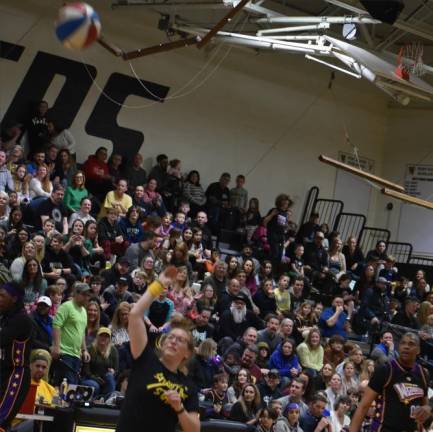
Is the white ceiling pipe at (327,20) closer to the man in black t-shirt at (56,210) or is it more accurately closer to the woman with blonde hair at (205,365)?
the man in black t-shirt at (56,210)

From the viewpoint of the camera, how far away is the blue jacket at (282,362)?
13922 millimetres

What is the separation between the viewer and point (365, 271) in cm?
1975

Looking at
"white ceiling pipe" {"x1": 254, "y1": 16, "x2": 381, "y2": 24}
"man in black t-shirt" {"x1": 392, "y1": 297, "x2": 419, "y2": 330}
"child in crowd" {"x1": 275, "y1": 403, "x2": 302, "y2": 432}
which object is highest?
"white ceiling pipe" {"x1": 254, "y1": 16, "x2": 381, "y2": 24}

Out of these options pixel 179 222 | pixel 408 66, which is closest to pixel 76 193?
pixel 179 222

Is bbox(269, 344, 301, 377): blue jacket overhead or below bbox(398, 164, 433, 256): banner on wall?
Result: below

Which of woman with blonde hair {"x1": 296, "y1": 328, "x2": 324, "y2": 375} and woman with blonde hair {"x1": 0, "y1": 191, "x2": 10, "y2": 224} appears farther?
woman with blonde hair {"x1": 296, "y1": 328, "x2": 324, "y2": 375}

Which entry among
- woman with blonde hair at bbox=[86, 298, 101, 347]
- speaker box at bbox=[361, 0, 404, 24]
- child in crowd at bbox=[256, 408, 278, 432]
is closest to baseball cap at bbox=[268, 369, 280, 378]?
child in crowd at bbox=[256, 408, 278, 432]

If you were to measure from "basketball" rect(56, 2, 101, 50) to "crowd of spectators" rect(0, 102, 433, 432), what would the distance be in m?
3.01

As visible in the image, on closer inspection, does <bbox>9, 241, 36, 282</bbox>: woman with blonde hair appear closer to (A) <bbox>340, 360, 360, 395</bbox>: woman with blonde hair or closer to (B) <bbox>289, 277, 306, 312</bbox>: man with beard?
(A) <bbox>340, 360, 360, 395</bbox>: woman with blonde hair

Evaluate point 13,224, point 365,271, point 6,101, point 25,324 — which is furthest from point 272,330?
point 25,324

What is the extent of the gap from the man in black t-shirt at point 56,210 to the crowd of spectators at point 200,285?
21 mm

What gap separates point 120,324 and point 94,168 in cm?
566

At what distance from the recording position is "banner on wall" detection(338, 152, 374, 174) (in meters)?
23.8

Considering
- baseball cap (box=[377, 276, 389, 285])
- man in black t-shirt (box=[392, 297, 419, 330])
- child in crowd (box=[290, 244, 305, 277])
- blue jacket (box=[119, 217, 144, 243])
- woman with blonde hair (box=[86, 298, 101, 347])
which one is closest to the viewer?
woman with blonde hair (box=[86, 298, 101, 347])
